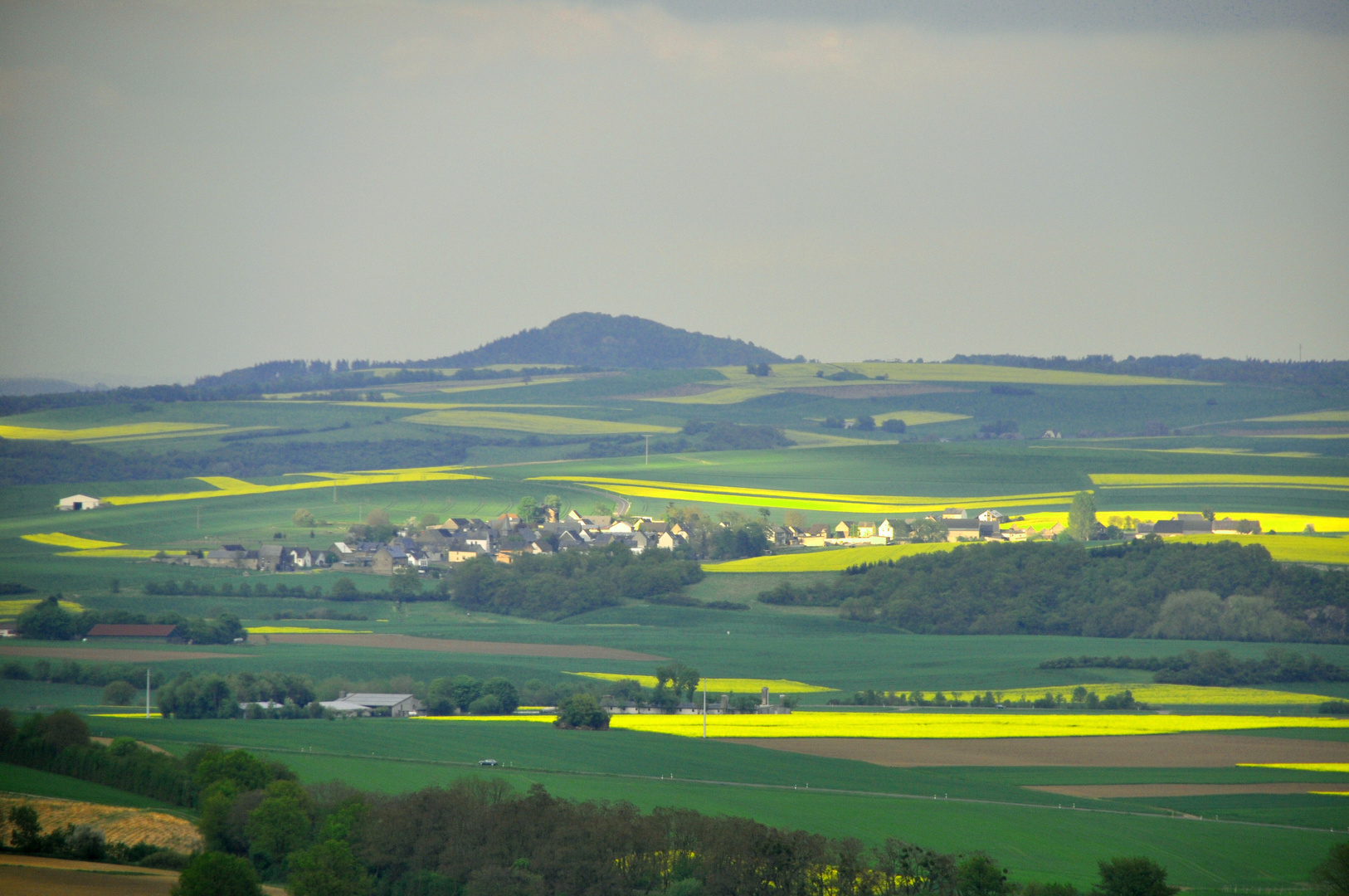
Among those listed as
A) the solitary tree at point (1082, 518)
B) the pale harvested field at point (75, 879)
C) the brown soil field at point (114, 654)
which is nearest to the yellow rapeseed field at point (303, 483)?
the solitary tree at point (1082, 518)

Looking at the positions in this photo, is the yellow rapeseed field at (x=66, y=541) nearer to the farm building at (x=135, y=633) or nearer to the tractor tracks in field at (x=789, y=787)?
the farm building at (x=135, y=633)

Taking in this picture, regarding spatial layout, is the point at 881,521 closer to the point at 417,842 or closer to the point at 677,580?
the point at 677,580

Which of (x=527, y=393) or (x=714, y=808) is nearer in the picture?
(x=714, y=808)

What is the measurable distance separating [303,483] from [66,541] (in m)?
25.1

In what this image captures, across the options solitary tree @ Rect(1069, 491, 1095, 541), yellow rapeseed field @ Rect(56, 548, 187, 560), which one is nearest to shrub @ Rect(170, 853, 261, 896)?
yellow rapeseed field @ Rect(56, 548, 187, 560)

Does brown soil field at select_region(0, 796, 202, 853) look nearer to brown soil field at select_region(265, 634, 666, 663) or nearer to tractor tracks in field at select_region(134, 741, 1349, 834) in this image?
tractor tracks in field at select_region(134, 741, 1349, 834)

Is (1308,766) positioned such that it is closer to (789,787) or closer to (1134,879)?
(1134,879)

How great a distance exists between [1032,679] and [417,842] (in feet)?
88.7

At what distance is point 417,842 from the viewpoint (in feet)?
88.0

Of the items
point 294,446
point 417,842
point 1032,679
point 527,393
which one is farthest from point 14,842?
point 527,393

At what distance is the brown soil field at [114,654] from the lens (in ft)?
158

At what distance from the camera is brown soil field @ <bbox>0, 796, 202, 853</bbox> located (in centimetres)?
2917

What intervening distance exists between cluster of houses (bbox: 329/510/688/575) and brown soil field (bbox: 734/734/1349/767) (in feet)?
113

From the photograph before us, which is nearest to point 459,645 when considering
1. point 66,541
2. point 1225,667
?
point 1225,667
